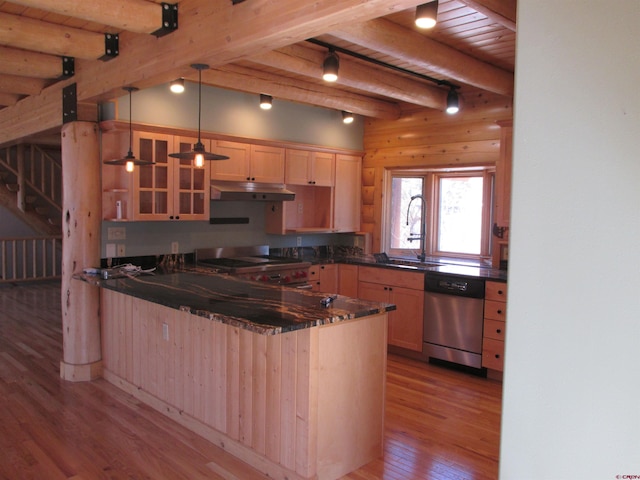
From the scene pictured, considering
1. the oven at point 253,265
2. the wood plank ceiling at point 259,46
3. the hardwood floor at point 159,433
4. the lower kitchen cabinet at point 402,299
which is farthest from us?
the lower kitchen cabinet at point 402,299

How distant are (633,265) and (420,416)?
296 centimetres

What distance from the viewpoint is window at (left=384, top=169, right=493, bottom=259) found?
5.82 metres

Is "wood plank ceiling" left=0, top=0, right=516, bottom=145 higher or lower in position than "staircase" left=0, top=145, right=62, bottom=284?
higher

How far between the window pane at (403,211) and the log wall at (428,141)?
20 cm

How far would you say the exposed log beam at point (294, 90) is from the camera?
449 cm

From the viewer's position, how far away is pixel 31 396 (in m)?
4.00

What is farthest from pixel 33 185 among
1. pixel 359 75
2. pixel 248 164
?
pixel 359 75

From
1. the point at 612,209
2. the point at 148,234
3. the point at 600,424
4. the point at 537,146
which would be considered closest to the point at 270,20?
the point at 537,146

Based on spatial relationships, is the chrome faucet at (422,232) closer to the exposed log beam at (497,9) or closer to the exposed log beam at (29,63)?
the exposed log beam at (497,9)

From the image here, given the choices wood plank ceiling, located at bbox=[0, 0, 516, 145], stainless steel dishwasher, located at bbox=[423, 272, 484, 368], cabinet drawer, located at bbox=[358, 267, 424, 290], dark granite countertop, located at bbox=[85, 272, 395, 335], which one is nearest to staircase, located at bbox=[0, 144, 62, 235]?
wood plank ceiling, located at bbox=[0, 0, 516, 145]

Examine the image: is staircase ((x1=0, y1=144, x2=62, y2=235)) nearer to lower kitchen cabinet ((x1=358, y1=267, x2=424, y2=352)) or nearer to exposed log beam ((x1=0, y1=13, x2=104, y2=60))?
exposed log beam ((x1=0, y1=13, x2=104, y2=60))

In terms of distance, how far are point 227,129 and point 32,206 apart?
18.7 feet

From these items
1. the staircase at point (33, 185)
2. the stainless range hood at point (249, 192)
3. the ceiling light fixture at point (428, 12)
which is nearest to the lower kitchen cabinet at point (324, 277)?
the stainless range hood at point (249, 192)

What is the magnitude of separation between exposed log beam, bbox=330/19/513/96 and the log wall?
667mm
